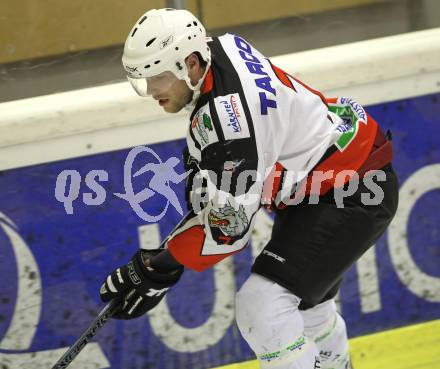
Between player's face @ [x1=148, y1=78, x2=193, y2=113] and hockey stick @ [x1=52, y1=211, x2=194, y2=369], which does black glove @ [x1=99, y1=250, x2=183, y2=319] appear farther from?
player's face @ [x1=148, y1=78, x2=193, y2=113]

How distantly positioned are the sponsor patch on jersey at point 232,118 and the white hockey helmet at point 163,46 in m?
0.11

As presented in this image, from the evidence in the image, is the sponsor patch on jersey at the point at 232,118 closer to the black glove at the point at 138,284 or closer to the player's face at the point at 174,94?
the player's face at the point at 174,94

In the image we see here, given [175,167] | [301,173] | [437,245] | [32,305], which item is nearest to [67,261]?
[32,305]

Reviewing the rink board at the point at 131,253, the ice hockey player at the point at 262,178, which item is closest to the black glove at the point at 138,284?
the ice hockey player at the point at 262,178

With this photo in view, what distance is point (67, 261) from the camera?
137 inches

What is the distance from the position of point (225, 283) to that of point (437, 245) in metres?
0.88

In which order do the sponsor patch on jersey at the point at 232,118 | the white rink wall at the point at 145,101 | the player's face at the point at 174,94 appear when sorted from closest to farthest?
1. the sponsor patch on jersey at the point at 232,118
2. the player's face at the point at 174,94
3. the white rink wall at the point at 145,101

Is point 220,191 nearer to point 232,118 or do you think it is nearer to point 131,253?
point 232,118

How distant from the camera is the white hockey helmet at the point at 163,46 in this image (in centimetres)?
265

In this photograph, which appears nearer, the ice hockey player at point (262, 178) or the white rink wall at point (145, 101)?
the ice hockey player at point (262, 178)

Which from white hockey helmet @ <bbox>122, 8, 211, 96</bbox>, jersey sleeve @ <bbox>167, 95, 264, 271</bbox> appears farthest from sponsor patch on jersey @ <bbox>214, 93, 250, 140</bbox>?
white hockey helmet @ <bbox>122, 8, 211, 96</bbox>

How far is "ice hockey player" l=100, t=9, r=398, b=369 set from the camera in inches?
105

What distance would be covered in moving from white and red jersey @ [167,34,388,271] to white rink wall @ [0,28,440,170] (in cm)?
57

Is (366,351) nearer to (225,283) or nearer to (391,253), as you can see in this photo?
(391,253)
